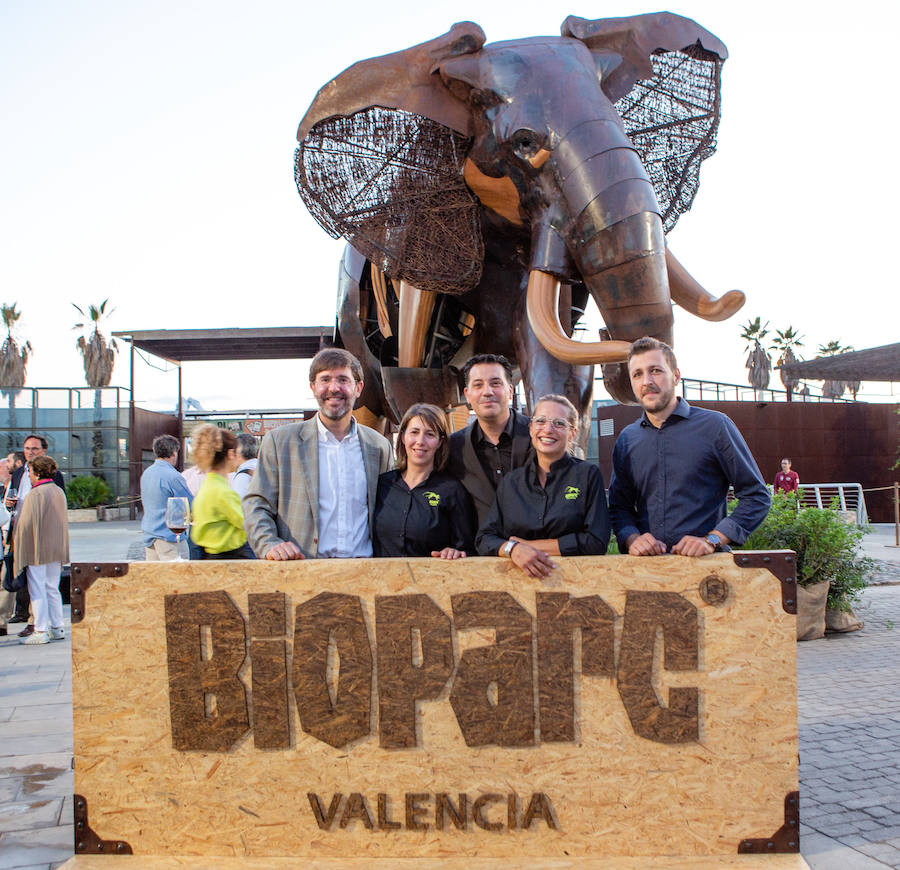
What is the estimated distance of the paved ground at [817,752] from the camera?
3.05 meters

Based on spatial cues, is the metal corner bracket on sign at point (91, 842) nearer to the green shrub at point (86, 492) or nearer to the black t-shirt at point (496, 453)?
the black t-shirt at point (496, 453)

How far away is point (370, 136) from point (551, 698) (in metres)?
3.55

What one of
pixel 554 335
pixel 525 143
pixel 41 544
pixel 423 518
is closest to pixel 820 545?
pixel 554 335

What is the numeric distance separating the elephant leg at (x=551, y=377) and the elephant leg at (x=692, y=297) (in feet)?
2.15

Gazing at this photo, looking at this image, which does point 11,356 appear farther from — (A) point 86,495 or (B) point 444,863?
(B) point 444,863

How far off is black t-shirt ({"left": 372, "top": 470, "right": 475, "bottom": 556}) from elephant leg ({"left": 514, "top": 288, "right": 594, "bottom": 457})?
1.43 m

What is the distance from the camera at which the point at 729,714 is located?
8.94 ft

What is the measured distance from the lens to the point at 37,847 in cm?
308

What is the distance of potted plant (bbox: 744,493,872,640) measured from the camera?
6.72 m

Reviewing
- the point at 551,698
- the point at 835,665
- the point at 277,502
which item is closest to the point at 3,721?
the point at 277,502

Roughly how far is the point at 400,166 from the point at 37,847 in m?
3.84

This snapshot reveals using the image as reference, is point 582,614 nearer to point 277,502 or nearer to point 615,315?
point 277,502

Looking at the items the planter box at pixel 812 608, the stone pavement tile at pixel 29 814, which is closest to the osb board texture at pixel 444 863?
the stone pavement tile at pixel 29 814

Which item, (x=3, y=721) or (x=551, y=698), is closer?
(x=551, y=698)
